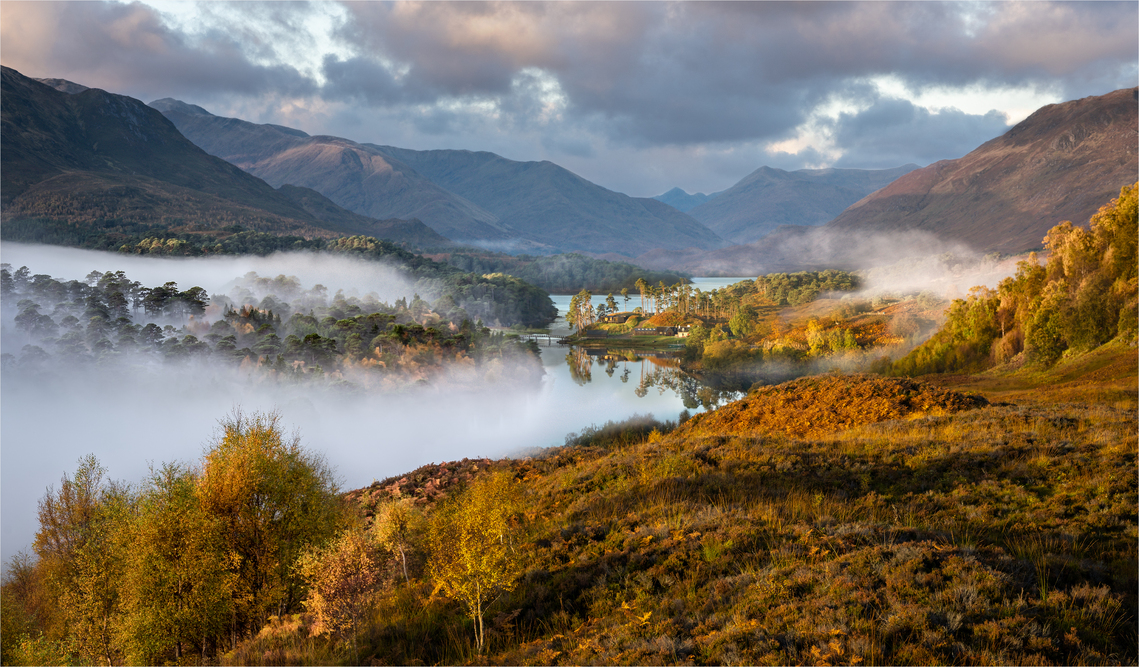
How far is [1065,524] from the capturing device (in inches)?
438

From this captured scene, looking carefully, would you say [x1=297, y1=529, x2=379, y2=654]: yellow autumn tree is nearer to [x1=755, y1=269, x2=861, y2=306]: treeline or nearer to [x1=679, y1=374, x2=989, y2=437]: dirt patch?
[x1=679, y1=374, x2=989, y2=437]: dirt patch

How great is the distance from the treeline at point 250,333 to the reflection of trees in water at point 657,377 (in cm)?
1128

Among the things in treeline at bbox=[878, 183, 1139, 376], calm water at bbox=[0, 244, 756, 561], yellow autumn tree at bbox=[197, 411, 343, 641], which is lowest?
calm water at bbox=[0, 244, 756, 561]

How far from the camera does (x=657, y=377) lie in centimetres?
10269

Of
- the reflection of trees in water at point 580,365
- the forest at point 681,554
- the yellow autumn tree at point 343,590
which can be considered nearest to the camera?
the forest at point 681,554

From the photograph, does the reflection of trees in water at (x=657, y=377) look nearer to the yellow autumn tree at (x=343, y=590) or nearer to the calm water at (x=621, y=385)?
the calm water at (x=621, y=385)

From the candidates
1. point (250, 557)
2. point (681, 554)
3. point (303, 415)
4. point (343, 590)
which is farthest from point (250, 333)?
point (681, 554)

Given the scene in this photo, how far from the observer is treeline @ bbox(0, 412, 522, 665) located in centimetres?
1273

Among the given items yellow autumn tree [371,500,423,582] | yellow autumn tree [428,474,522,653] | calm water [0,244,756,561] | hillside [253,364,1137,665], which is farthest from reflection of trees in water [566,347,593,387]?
yellow autumn tree [428,474,522,653]

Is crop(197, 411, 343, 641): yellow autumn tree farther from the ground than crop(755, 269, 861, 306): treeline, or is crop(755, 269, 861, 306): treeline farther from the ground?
crop(755, 269, 861, 306): treeline

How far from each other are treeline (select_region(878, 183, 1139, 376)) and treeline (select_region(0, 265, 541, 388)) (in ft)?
278

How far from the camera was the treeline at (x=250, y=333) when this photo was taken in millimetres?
122438

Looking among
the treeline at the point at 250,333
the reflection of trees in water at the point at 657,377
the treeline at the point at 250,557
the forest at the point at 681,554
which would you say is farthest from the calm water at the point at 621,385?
the treeline at the point at 250,557

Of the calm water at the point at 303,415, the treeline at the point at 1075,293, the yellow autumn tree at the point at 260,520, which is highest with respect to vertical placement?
the treeline at the point at 1075,293
